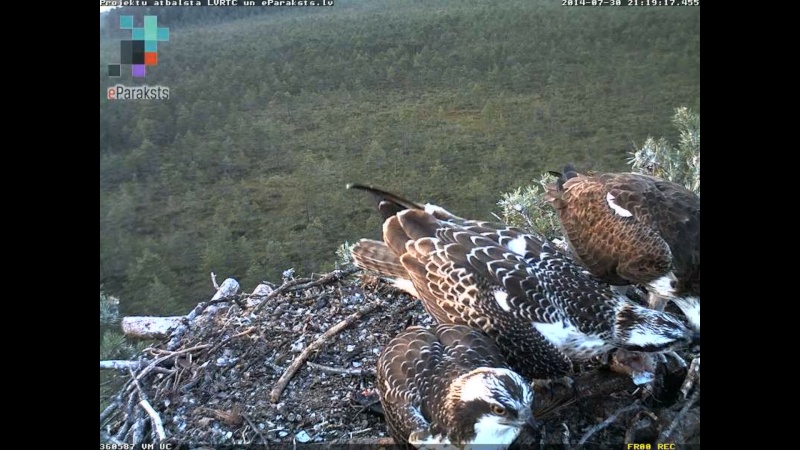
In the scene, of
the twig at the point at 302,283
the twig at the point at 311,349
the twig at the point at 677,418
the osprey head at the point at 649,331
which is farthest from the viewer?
the twig at the point at 302,283

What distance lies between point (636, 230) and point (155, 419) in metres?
2.47

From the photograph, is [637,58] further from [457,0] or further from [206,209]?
[206,209]

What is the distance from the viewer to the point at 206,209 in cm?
320

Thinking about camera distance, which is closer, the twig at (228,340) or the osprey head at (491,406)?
the osprey head at (491,406)

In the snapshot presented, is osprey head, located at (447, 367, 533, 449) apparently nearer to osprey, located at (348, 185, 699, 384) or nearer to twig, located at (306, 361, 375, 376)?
osprey, located at (348, 185, 699, 384)

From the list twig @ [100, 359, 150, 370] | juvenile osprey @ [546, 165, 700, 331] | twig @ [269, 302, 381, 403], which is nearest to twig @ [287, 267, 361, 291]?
twig @ [269, 302, 381, 403]

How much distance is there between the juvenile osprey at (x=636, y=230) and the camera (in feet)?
9.89

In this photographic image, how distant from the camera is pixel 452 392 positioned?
2.56 meters

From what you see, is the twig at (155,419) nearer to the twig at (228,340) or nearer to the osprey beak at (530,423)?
the twig at (228,340)

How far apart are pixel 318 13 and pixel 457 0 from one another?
71 cm

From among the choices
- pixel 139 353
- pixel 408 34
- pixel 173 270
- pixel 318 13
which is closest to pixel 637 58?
pixel 408 34

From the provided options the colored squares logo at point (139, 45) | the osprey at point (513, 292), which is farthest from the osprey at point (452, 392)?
the colored squares logo at point (139, 45)

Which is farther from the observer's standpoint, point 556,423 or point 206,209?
point 206,209

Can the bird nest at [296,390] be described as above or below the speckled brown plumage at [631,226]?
below
